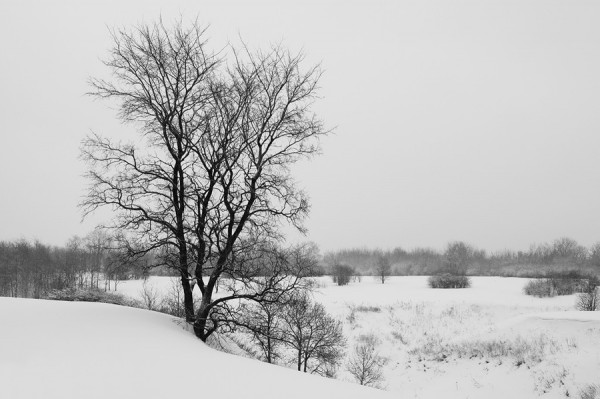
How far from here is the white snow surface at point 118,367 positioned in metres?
4.88

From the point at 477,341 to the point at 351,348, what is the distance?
28.4 ft

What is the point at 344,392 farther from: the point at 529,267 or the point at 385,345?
the point at 529,267

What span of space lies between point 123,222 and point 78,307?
2875mm

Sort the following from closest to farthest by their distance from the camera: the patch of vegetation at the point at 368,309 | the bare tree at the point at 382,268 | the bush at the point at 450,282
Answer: the patch of vegetation at the point at 368,309 → the bush at the point at 450,282 → the bare tree at the point at 382,268

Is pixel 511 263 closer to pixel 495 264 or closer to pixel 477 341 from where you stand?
pixel 495 264

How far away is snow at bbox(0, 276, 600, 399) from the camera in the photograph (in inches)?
211

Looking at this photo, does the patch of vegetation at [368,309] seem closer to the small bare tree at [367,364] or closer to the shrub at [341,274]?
the small bare tree at [367,364]

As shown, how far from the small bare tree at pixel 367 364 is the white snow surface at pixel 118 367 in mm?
14219

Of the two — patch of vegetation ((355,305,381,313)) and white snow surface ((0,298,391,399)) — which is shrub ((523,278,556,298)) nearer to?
patch of vegetation ((355,305,381,313))

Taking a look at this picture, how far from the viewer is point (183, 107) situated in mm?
12039

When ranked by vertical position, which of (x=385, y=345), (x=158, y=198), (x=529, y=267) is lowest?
(x=385, y=345)

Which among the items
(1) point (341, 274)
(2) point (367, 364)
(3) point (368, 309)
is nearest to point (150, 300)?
(2) point (367, 364)

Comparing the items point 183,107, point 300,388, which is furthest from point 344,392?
point 183,107

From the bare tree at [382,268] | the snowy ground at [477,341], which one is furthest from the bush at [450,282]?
the bare tree at [382,268]
